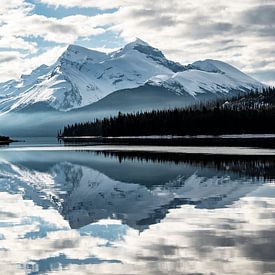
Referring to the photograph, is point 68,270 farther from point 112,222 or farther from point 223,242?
point 112,222

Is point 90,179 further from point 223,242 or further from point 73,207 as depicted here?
point 223,242

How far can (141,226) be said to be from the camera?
82.9 feet

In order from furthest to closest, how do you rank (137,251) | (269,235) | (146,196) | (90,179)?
1. (90,179)
2. (146,196)
3. (269,235)
4. (137,251)

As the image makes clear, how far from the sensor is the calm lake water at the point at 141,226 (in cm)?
1839

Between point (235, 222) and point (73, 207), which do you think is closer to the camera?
point (235, 222)

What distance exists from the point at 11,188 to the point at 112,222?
20.3 meters

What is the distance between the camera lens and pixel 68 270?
1781 cm

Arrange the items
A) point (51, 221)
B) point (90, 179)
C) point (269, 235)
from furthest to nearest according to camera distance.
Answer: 1. point (90, 179)
2. point (51, 221)
3. point (269, 235)

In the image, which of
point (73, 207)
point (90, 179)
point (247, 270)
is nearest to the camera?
point (247, 270)

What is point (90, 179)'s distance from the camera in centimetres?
4988

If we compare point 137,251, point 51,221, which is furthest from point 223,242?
point 51,221

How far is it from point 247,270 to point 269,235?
17.2 feet

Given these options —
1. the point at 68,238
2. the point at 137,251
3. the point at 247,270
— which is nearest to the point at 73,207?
the point at 68,238

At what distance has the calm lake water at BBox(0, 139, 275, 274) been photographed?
1839cm
